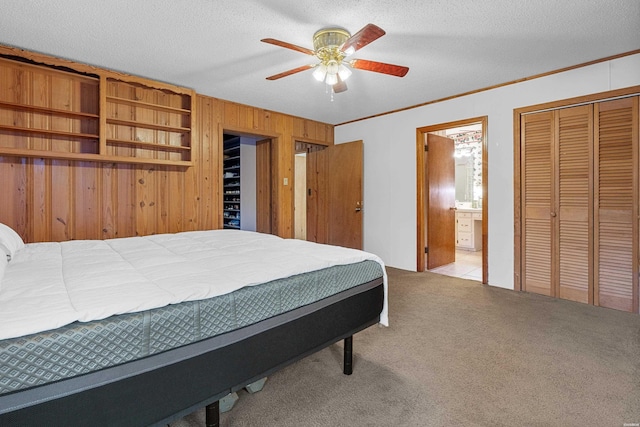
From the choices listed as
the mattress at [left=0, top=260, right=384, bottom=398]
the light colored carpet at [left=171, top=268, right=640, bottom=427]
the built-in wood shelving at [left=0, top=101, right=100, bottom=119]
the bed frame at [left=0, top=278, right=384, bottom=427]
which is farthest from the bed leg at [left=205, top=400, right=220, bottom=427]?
the built-in wood shelving at [left=0, top=101, right=100, bottom=119]

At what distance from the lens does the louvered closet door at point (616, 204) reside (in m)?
2.76

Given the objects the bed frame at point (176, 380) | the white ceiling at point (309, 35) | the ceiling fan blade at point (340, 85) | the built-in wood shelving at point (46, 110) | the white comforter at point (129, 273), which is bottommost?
the bed frame at point (176, 380)

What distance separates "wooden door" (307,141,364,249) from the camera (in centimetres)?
486

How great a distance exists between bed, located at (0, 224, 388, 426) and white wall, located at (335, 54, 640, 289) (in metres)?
2.47

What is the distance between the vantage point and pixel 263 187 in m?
5.13

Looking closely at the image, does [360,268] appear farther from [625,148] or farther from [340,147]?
[340,147]

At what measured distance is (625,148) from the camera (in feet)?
9.15

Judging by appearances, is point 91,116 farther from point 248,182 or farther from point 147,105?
point 248,182

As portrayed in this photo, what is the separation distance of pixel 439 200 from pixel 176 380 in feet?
14.3

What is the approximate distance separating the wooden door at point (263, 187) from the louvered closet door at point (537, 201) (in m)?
3.32

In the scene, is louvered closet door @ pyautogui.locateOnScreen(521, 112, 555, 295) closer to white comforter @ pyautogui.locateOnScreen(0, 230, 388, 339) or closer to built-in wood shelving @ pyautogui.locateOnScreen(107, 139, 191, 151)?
white comforter @ pyautogui.locateOnScreen(0, 230, 388, 339)

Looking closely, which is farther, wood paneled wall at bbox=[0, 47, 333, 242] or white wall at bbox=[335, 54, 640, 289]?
white wall at bbox=[335, 54, 640, 289]

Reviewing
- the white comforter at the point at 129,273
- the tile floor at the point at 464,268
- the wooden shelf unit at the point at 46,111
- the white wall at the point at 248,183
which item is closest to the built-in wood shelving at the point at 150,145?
the wooden shelf unit at the point at 46,111

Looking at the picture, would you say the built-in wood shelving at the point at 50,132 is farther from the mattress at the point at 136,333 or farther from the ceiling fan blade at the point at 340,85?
the mattress at the point at 136,333
